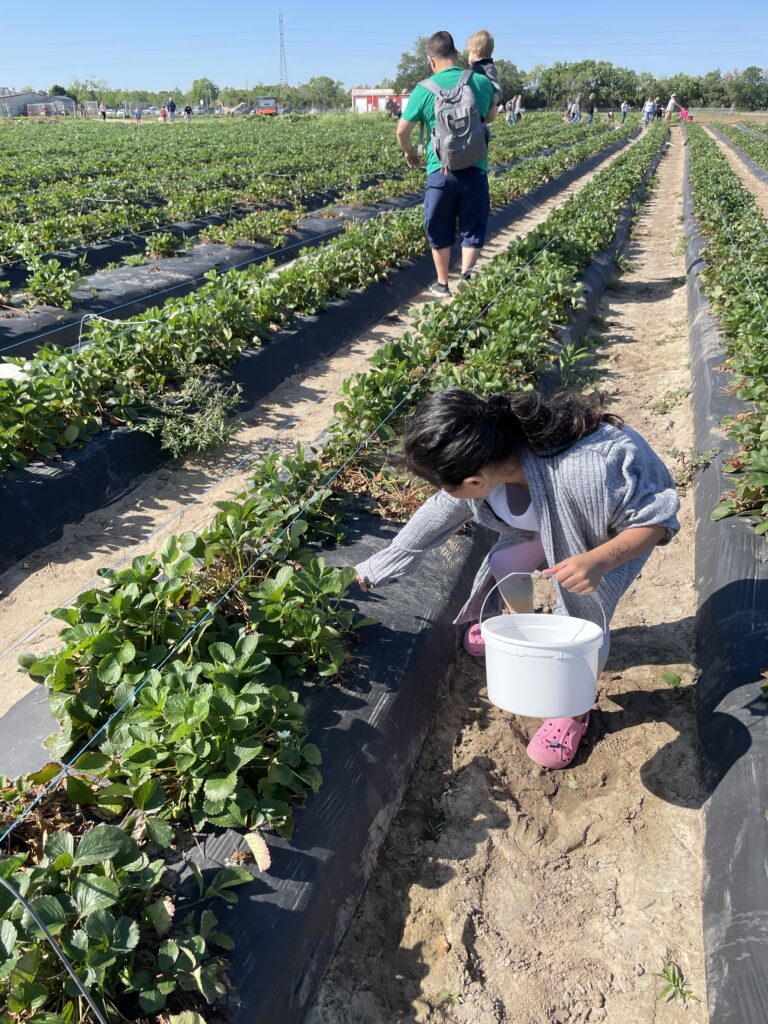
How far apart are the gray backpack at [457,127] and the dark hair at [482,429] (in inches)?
201

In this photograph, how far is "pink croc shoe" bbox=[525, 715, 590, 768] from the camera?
9.20 feet

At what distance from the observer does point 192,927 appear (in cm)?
183

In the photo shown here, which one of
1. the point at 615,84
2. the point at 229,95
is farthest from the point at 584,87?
the point at 229,95

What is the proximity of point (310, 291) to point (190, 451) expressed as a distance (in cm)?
291

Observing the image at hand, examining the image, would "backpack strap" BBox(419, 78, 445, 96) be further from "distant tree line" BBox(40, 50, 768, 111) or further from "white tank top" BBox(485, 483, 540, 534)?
"distant tree line" BBox(40, 50, 768, 111)

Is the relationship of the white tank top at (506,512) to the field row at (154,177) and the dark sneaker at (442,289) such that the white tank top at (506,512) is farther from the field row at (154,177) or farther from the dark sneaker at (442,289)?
the field row at (154,177)

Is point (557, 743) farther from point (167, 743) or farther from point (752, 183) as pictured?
point (752, 183)

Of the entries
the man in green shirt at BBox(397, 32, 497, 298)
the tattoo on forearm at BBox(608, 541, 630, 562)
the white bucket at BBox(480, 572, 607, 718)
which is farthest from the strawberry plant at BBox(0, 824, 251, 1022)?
the man in green shirt at BBox(397, 32, 497, 298)

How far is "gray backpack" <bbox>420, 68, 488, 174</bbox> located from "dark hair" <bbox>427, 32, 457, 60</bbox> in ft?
0.66

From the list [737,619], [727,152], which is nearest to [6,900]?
[737,619]

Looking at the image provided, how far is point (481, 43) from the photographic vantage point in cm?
687

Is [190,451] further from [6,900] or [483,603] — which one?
[6,900]

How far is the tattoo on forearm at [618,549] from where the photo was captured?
2.39 m

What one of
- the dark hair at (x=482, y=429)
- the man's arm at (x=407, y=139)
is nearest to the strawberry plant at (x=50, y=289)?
the man's arm at (x=407, y=139)
